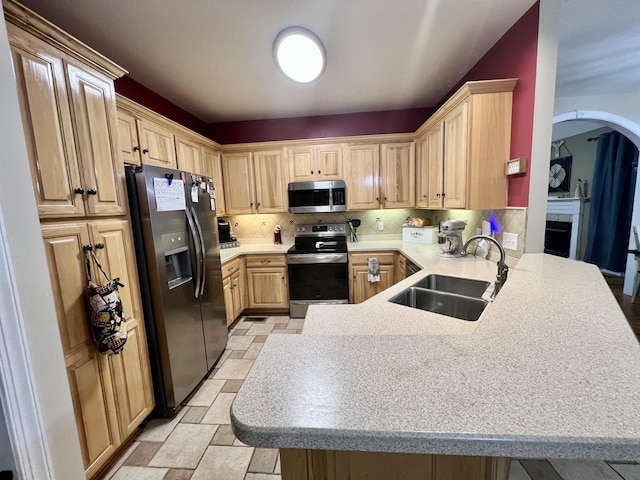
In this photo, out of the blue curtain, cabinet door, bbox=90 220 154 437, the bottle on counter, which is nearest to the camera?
cabinet door, bbox=90 220 154 437

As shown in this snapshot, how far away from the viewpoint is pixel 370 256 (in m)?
3.22

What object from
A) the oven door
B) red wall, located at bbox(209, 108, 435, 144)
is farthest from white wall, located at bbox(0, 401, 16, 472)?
red wall, located at bbox(209, 108, 435, 144)

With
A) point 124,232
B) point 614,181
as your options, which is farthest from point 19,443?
point 614,181

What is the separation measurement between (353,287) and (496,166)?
1947mm

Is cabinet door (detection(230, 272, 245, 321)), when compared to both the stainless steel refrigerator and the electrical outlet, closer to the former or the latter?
the stainless steel refrigerator

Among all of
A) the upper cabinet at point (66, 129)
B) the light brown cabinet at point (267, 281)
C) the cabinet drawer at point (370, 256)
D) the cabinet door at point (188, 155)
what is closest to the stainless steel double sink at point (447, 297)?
the cabinet drawer at point (370, 256)

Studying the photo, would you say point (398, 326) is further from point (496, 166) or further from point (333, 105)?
point (333, 105)

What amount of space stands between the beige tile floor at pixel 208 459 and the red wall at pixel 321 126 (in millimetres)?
3128

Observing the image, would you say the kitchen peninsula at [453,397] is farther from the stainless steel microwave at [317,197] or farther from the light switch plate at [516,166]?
the stainless steel microwave at [317,197]

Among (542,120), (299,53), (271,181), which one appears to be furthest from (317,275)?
(542,120)

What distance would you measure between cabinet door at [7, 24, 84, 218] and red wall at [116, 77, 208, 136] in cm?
139

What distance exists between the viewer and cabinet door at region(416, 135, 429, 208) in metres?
3.00

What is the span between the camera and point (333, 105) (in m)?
3.26

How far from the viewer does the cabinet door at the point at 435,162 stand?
256 centimetres
